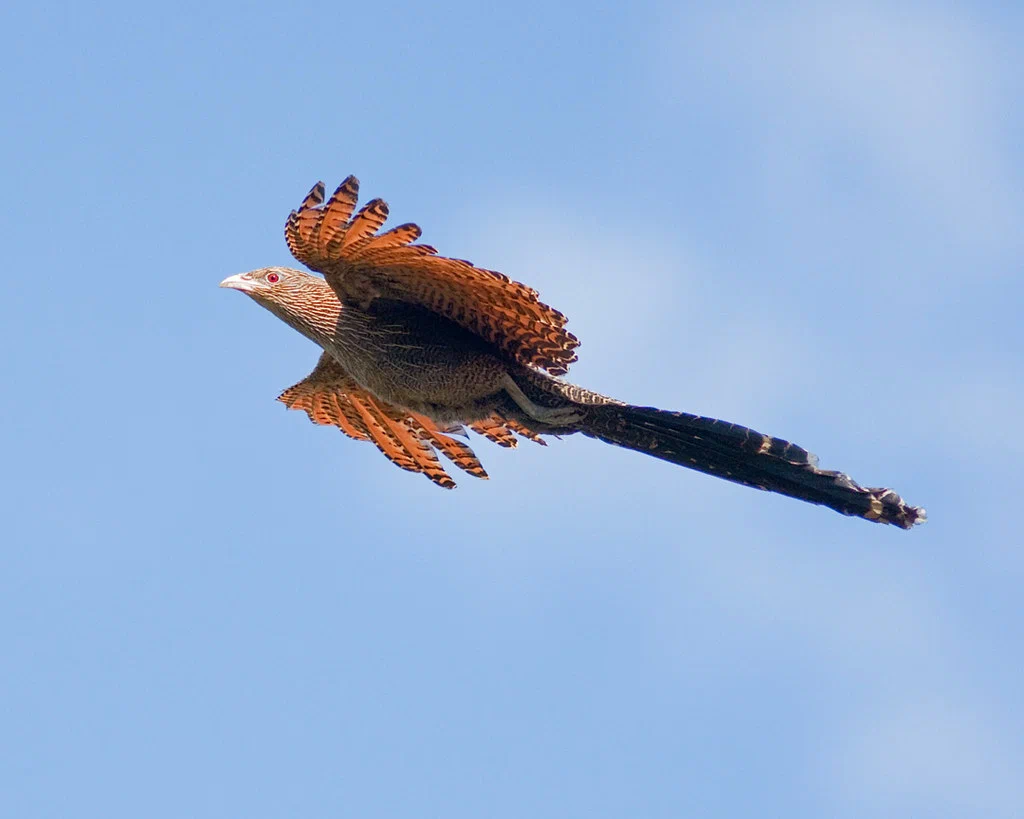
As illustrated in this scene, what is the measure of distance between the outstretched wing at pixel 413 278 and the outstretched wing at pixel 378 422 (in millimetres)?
1419

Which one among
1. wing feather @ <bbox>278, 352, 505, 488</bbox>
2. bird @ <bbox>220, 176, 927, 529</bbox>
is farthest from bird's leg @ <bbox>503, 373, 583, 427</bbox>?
wing feather @ <bbox>278, 352, 505, 488</bbox>

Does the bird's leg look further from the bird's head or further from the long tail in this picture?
the bird's head

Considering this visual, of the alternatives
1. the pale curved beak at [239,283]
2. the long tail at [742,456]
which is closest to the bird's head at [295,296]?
the pale curved beak at [239,283]

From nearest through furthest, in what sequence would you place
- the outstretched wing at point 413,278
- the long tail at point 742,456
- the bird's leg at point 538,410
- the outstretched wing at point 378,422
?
the long tail at point 742,456
the outstretched wing at point 413,278
the bird's leg at point 538,410
the outstretched wing at point 378,422

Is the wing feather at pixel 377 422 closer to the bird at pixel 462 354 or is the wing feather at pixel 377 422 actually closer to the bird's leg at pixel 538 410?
the bird at pixel 462 354

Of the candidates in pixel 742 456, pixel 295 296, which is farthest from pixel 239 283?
pixel 742 456

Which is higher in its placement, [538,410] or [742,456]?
[538,410]

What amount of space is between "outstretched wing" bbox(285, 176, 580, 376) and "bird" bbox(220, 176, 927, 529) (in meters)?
0.01

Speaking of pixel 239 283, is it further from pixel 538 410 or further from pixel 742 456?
pixel 742 456

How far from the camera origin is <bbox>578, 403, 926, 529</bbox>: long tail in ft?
38.6

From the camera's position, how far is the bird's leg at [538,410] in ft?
43.8

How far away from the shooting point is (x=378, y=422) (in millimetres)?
15109

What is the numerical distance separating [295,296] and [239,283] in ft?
1.71

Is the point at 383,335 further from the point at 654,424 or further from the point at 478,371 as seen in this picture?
the point at 654,424
